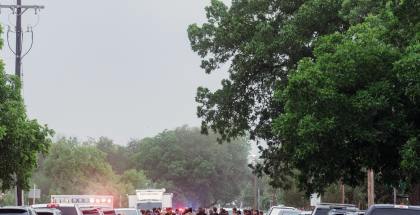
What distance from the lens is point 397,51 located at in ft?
84.6

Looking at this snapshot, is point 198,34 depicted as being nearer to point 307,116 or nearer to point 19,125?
point 19,125

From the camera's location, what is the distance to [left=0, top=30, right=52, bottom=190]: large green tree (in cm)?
3064

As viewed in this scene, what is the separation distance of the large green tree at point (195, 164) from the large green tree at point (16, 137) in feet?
333

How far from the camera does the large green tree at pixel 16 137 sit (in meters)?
30.6

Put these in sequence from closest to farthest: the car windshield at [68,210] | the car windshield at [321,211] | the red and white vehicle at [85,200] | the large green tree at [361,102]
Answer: the large green tree at [361,102]
the car windshield at [68,210]
the car windshield at [321,211]
the red and white vehicle at [85,200]

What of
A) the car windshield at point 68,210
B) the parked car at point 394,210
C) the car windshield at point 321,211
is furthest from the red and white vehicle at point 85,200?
the parked car at point 394,210

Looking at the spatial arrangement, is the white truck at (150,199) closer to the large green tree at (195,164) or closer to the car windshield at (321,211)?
the car windshield at (321,211)

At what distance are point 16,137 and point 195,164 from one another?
108876 millimetres

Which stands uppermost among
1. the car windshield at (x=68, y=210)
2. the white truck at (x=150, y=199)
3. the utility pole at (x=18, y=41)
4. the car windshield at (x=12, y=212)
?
the utility pole at (x=18, y=41)

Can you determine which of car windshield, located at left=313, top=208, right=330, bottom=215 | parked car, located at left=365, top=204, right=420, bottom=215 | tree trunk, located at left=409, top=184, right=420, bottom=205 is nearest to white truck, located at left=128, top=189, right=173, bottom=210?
tree trunk, located at left=409, top=184, right=420, bottom=205

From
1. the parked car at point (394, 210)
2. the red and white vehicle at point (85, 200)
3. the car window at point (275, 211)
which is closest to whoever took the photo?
the parked car at point (394, 210)

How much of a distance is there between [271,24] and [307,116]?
1608cm

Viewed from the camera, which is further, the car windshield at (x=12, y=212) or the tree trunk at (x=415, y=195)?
the tree trunk at (x=415, y=195)

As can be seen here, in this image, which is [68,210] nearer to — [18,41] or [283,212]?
[283,212]
